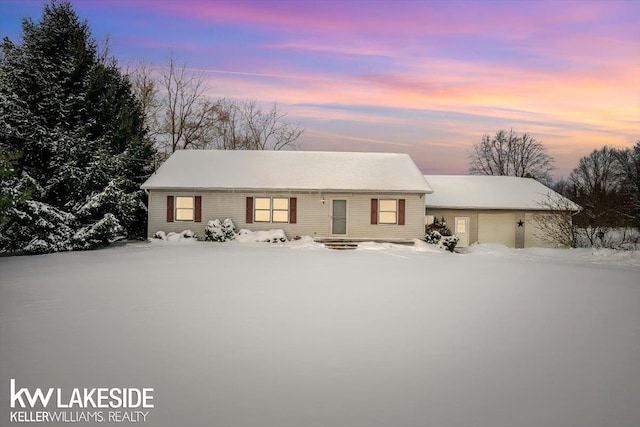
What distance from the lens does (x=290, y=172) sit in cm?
2533

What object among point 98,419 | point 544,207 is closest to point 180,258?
point 98,419

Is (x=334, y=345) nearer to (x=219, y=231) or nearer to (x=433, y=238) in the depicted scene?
(x=219, y=231)

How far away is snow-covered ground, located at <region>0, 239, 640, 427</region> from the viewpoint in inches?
190

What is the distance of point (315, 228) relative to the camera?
24.0m

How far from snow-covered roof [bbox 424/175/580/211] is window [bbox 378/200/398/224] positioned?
10.7 feet

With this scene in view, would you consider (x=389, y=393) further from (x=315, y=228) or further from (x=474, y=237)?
(x=474, y=237)

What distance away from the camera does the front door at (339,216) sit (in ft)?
79.0

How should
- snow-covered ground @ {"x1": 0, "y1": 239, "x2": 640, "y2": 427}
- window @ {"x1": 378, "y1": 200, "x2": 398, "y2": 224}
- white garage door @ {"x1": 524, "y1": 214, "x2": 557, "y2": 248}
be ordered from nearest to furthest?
snow-covered ground @ {"x1": 0, "y1": 239, "x2": 640, "y2": 427}
window @ {"x1": 378, "y1": 200, "x2": 398, "y2": 224}
white garage door @ {"x1": 524, "y1": 214, "x2": 557, "y2": 248}

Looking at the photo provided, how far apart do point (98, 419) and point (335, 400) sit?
91.0 inches

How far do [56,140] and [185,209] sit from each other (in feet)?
21.9

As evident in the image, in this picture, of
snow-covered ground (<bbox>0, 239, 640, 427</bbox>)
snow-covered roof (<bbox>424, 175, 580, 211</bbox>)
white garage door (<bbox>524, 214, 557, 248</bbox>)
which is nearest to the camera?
snow-covered ground (<bbox>0, 239, 640, 427</bbox>)

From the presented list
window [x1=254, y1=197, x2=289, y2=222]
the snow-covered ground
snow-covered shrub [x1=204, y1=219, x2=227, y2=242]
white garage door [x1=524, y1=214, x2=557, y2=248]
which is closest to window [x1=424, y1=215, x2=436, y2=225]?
white garage door [x1=524, y1=214, x2=557, y2=248]

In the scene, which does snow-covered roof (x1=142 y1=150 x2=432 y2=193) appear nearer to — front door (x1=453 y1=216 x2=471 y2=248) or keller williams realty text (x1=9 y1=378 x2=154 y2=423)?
front door (x1=453 y1=216 x2=471 y2=248)

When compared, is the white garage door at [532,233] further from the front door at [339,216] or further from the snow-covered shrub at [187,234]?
the snow-covered shrub at [187,234]
